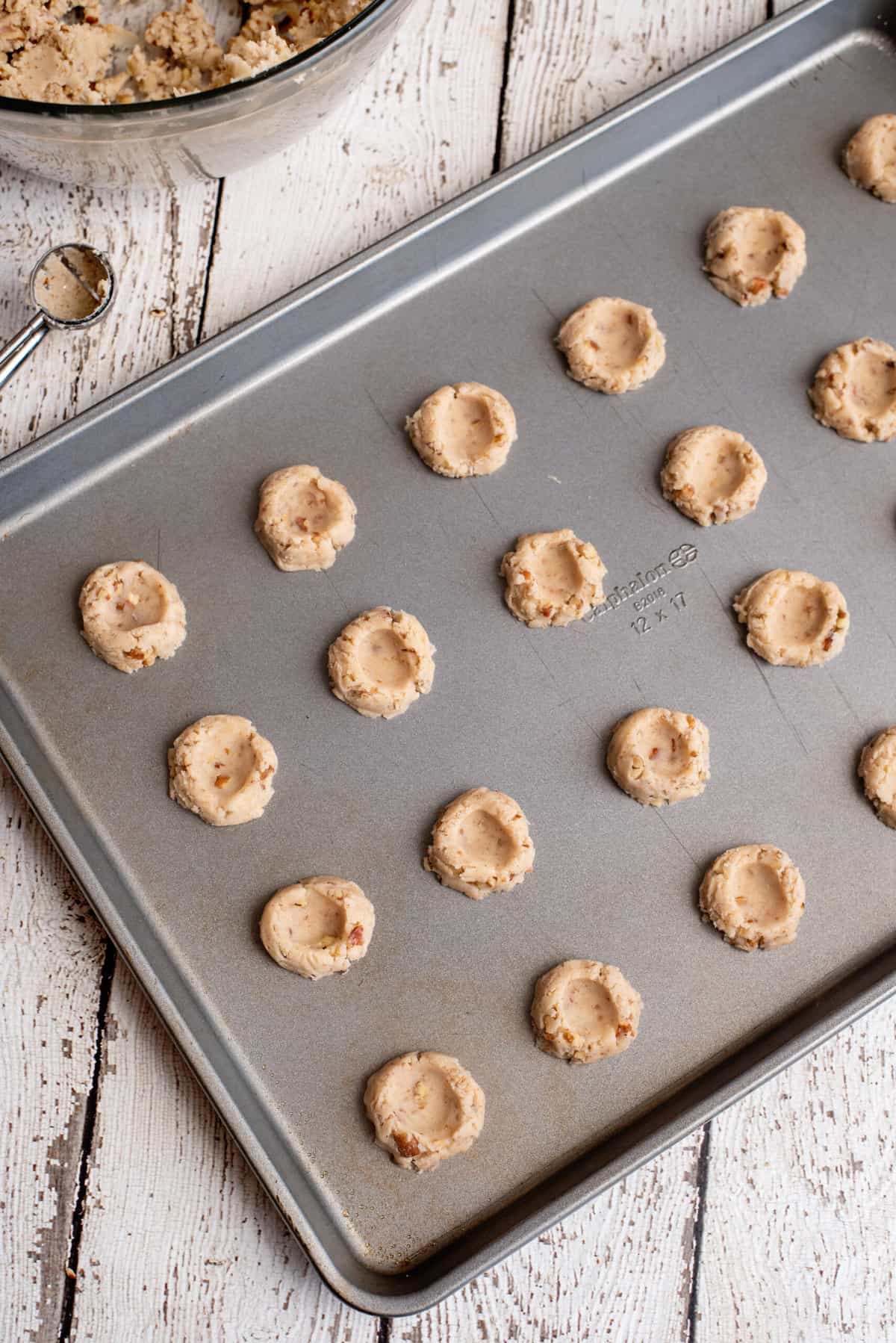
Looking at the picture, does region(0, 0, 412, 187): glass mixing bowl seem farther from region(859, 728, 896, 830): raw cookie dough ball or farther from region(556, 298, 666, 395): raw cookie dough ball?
region(859, 728, 896, 830): raw cookie dough ball

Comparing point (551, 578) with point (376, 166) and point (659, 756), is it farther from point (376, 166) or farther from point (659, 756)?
point (376, 166)

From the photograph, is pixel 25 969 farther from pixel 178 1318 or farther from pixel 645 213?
pixel 645 213

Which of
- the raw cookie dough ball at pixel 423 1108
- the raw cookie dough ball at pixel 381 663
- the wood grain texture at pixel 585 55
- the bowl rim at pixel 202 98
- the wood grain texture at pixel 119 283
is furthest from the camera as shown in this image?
the wood grain texture at pixel 585 55

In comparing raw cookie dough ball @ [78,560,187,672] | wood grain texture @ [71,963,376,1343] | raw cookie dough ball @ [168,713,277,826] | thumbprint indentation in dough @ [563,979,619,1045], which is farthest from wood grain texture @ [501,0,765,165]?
wood grain texture @ [71,963,376,1343]

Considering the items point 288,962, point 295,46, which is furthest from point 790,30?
point 288,962

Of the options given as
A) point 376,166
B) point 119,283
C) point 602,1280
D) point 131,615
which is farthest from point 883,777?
point 119,283

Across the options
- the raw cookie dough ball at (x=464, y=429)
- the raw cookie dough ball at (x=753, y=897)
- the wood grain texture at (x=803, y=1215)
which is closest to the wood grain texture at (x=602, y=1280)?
the wood grain texture at (x=803, y=1215)

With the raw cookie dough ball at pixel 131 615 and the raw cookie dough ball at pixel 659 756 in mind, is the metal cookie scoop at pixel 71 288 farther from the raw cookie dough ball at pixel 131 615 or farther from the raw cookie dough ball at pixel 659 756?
the raw cookie dough ball at pixel 659 756
